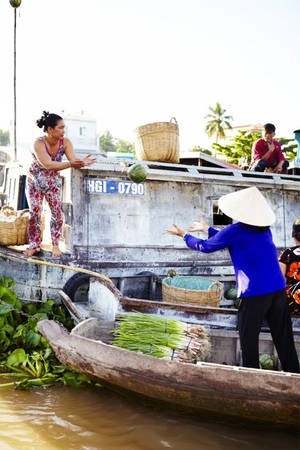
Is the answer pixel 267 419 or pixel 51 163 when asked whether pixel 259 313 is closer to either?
pixel 267 419

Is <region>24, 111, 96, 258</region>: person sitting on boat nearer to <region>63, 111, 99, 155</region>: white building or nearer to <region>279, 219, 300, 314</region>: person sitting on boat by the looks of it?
<region>279, 219, 300, 314</region>: person sitting on boat

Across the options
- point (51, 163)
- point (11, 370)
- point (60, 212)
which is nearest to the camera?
point (11, 370)

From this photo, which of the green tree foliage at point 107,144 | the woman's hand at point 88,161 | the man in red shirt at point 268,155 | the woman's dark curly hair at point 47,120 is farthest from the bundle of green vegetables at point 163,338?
the green tree foliage at point 107,144

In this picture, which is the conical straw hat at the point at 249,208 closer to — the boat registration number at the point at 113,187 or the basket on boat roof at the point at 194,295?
the basket on boat roof at the point at 194,295

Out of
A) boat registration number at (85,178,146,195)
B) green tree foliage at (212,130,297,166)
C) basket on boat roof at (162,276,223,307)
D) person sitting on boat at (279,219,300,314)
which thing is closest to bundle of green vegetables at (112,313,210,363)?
basket on boat roof at (162,276,223,307)

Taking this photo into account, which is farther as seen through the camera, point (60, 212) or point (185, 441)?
point (60, 212)

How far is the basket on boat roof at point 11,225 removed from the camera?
21.6 feet

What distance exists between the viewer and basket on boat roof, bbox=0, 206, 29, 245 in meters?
6.58

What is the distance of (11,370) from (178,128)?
3553 mm

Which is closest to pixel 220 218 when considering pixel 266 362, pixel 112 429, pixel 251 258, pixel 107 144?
pixel 266 362

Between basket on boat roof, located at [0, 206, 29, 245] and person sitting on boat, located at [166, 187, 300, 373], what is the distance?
3.16 meters

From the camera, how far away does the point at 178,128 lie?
652cm

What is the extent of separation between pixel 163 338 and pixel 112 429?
89 cm

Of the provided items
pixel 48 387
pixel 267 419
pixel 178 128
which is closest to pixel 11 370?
pixel 48 387
